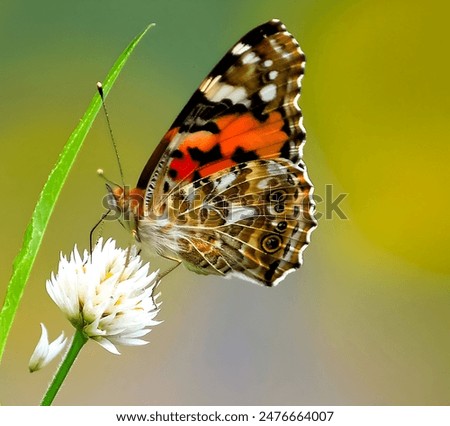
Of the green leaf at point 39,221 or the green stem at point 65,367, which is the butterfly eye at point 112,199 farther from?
the green leaf at point 39,221

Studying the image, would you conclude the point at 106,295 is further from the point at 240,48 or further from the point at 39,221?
the point at 240,48

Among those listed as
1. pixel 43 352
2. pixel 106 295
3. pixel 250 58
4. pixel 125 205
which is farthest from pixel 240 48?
pixel 43 352

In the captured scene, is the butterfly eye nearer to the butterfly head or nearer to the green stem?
the butterfly head

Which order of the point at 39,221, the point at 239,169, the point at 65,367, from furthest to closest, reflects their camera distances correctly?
the point at 239,169, the point at 65,367, the point at 39,221

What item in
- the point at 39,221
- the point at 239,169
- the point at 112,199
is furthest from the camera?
the point at 239,169

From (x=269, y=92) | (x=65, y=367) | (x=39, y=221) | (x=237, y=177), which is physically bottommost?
(x=65, y=367)

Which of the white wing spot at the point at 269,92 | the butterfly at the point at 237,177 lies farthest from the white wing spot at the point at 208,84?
the white wing spot at the point at 269,92
